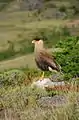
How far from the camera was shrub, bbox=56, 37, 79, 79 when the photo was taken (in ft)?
58.6

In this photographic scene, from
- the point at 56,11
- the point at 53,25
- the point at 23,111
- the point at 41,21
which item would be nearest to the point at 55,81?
the point at 23,111

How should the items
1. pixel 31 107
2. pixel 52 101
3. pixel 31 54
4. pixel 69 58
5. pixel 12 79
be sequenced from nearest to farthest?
pixel 31 107, pixel 52 101, pixel 12 79, pixel 69 58, pixel 31 54

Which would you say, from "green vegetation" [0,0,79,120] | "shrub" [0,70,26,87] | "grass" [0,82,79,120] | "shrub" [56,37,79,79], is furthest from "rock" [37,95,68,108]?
"shrub" [56,37,79,79]

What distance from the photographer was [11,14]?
310ft

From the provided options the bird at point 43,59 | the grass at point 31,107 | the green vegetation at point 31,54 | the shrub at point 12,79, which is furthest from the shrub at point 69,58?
the grass at point 31,107

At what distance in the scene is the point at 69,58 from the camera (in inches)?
719

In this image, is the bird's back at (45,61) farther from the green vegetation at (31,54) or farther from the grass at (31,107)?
the grass at (31,107)

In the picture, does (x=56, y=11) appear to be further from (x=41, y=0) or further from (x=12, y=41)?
(x=12, y=41)

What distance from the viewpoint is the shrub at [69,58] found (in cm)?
1788

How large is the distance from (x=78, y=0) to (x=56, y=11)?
943cm

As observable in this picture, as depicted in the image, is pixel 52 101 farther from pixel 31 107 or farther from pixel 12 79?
pixel 12 79

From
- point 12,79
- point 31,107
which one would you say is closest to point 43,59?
point 12,79

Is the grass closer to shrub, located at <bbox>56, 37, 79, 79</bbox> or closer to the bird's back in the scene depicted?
the bird's back

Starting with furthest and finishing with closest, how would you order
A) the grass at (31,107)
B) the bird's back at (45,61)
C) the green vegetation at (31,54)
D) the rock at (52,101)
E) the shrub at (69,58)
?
the shrub at (69,58) < the bird's back at (45,61) < the rock at (52,101) < the green vegetation at (31,54) < the grass at (31,107)
